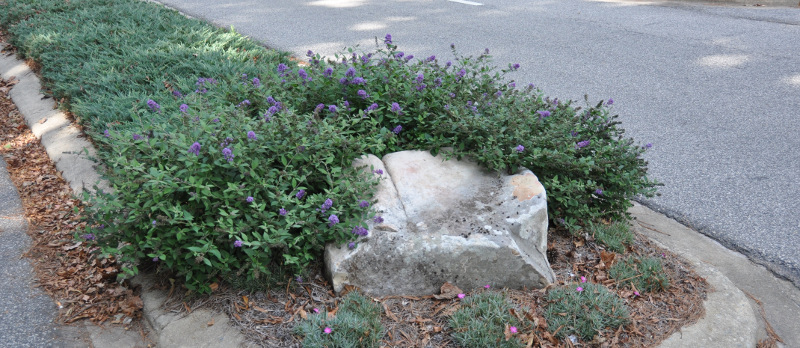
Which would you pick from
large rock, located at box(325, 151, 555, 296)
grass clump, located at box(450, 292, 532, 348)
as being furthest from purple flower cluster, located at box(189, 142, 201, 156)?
grass clump, located at box(450, 292, 532, 348)

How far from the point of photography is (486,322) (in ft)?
8.44

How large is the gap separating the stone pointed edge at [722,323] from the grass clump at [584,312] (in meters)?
0.22

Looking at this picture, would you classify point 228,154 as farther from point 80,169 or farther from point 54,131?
point 54,131

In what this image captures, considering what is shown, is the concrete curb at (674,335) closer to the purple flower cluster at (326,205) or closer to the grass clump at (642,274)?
the grass clump at (642,274)

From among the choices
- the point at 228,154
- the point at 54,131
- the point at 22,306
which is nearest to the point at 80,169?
the point at 54,131

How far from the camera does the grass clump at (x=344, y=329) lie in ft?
8.06

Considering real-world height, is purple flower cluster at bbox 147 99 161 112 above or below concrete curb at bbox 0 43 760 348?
above

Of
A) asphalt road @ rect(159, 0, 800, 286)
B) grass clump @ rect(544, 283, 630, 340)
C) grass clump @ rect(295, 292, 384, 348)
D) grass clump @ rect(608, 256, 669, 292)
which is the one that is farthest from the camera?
asphalt road @ rect(159, 0, 800, 286)

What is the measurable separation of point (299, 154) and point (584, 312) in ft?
4.99

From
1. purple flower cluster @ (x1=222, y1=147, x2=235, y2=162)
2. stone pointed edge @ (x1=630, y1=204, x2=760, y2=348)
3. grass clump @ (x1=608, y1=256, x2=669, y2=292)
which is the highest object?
purple flower cluster @ (x1=222, y1=147, x2=235, y2=162)

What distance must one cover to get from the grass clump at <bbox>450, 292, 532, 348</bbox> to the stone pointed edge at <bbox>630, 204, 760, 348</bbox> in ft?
2.15

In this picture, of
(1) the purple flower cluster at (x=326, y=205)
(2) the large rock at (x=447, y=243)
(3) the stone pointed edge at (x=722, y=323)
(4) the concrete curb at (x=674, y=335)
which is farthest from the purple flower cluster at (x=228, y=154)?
(3) the stone pointed edge at (x=722, y=323)

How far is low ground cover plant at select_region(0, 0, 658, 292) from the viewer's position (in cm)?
273

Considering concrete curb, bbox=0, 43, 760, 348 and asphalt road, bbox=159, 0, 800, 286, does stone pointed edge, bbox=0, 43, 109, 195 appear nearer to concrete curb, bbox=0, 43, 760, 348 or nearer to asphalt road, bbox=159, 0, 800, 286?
concrete curb, bbox=0, 43, 760, 348
